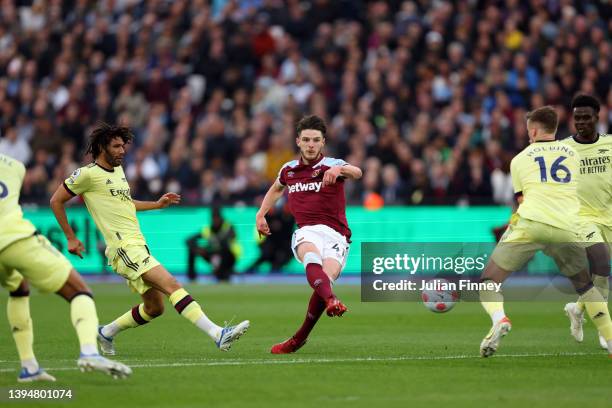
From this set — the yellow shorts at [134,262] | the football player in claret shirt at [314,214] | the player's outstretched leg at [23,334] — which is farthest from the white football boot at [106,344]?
the player's outstretched leg at [23,334]

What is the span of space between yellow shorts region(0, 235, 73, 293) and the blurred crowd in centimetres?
1575

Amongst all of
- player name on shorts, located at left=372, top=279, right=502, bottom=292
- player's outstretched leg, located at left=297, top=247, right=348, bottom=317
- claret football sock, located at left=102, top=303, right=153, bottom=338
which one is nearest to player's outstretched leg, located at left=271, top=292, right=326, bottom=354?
player's outstretched leg, located at left=297, top=247, right=348, bottom=317

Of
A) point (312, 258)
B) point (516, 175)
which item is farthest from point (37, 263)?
point (516, 175)

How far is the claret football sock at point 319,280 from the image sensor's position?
11617mm

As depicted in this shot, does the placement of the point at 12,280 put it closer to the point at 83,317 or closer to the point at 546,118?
the point at 83,317

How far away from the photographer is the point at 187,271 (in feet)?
82.7

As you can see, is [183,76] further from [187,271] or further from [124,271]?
[124,271]

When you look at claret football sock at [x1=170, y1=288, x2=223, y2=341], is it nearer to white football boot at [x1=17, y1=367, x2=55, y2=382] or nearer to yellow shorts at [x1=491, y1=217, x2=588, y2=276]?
white football boot at [x1=17, y1=367, x2=55, y2=382]

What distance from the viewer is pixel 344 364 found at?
11.1m

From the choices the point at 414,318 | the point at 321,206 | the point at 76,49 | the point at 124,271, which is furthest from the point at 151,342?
the point at 76,49

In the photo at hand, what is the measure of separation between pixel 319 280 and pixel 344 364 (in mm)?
1051

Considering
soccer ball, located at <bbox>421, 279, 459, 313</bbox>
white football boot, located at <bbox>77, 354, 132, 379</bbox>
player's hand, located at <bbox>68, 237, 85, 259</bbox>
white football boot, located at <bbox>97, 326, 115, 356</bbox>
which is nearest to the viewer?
white football boot, located at <bbox>77, 354, 132, 379</bbox>

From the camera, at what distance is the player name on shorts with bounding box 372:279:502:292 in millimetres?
11538

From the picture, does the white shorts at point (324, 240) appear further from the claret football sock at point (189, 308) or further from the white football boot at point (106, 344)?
the white football boot at point (106, 344)
